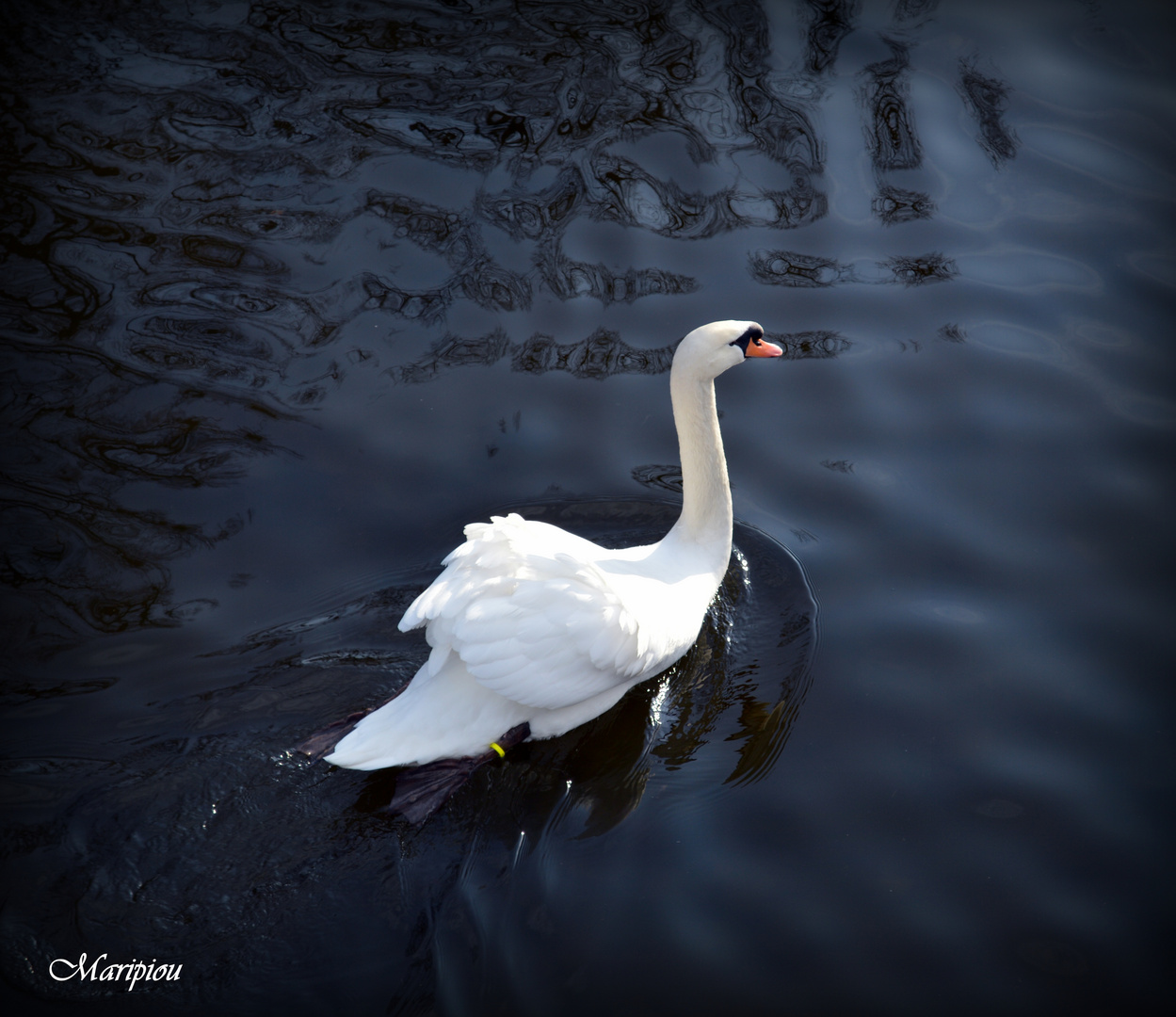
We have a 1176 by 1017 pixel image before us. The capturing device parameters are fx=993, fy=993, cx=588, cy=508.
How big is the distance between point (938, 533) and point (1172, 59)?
6165 millimetres

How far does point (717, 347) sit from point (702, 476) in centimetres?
67

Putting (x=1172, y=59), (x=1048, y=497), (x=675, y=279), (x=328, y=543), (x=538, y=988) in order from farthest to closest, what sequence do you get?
(x=1172, y=59), (x=675, y=279), (x=1048, y=497), (x=328, y=543), (x=538, y=988)

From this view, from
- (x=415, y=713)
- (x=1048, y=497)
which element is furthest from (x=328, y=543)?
(x=1048, y=497)

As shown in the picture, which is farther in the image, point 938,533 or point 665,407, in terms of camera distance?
point 665,407

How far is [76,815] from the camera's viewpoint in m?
4.24

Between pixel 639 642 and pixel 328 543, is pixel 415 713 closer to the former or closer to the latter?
pixel 639 642

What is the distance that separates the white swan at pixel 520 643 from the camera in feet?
14.1

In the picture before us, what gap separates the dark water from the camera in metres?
4.07

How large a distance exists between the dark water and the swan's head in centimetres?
125

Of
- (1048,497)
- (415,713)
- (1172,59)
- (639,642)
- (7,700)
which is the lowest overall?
(7,700)

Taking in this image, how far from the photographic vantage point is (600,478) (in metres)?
6.17

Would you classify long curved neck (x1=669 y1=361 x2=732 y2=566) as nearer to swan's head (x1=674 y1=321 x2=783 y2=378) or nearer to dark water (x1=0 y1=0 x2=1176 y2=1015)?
swan's head (x1=674 y1=321 x2=783 y2=378)
